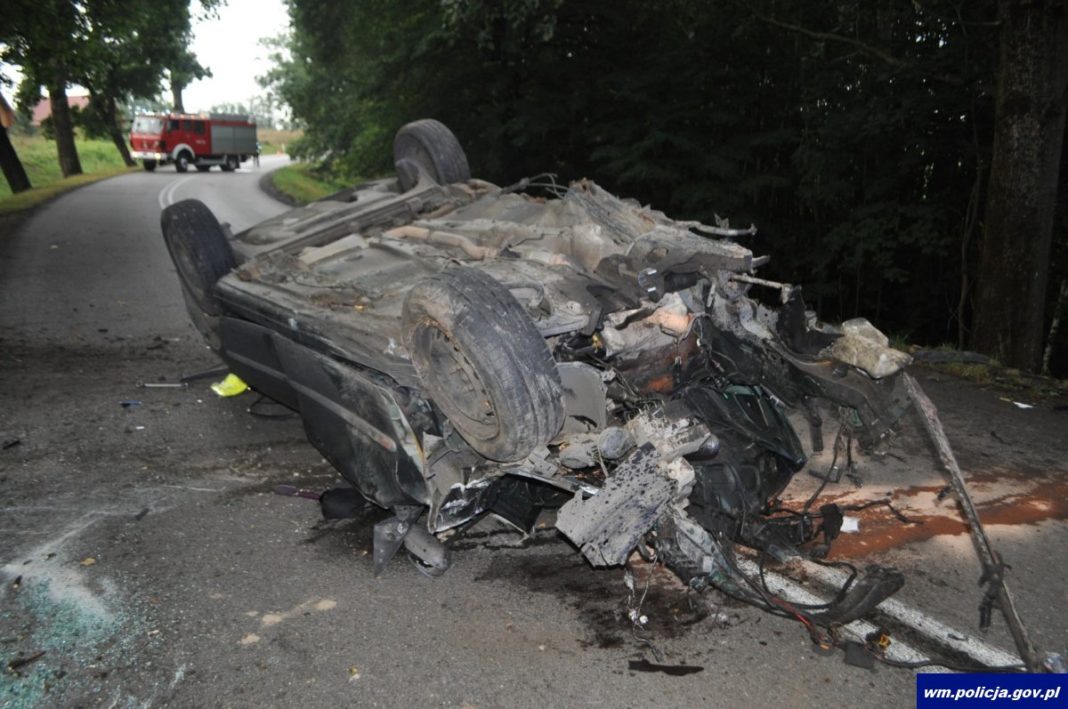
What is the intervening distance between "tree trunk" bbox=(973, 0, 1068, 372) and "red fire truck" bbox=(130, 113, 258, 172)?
3193 cm

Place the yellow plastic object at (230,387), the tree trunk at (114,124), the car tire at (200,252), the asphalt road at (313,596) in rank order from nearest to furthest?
the asphalt road at (313,596) → the car tire at (200,252) → the yellow plastic object at (230,387) → the tree trunk at (114,124)

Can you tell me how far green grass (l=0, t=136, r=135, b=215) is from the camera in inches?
728

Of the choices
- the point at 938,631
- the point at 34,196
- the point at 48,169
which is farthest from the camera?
the point at 48,169

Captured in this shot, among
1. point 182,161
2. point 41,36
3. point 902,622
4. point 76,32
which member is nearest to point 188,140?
point 182,161

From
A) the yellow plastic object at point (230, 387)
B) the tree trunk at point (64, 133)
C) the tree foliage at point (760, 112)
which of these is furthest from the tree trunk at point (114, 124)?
the yellow plastic object at point (230, 387)

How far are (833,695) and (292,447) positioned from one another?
11.7 feet

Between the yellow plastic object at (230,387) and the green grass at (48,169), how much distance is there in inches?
517

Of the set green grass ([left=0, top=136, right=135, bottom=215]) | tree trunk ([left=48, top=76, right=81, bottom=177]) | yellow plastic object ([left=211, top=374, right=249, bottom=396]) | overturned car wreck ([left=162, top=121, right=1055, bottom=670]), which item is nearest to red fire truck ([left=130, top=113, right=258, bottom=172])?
green grass ([left=0, top=136, right=135, bottom=215])

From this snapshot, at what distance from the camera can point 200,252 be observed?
5.29 m

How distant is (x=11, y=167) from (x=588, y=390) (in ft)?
75.3

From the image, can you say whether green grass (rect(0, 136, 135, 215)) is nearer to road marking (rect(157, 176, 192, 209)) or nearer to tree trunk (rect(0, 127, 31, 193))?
tree trunk (rect(0, 127, 31, 193))

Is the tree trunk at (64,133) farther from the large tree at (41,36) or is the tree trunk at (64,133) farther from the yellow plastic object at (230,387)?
the yellow plastic object at (230,387)

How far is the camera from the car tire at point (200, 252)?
5.28 meters

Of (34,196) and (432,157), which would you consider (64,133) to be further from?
(432,157)
